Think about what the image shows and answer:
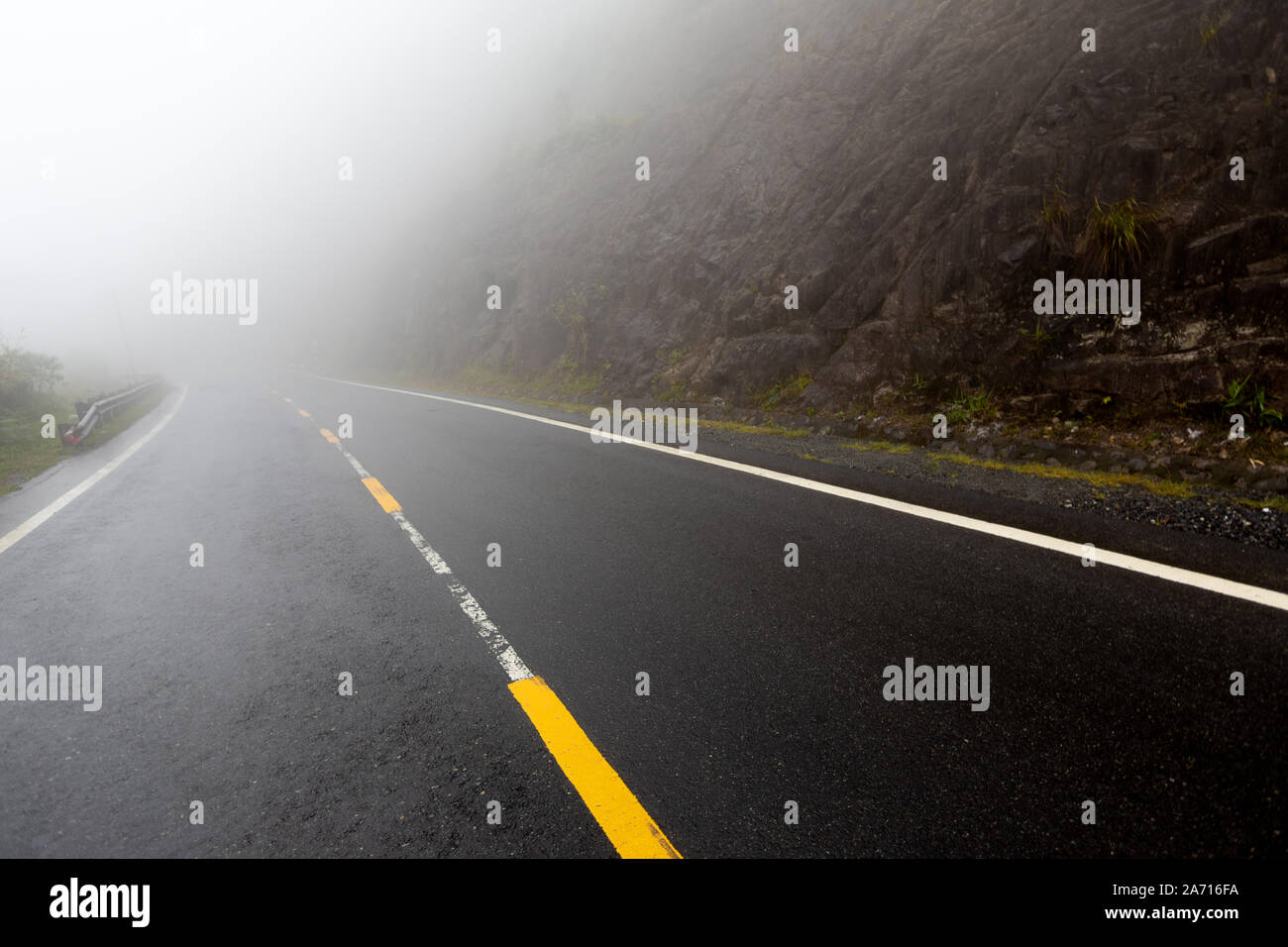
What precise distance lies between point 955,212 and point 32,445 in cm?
1572

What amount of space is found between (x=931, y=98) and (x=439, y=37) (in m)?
68.4

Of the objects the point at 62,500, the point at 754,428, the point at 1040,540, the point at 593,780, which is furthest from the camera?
the point at 754,428

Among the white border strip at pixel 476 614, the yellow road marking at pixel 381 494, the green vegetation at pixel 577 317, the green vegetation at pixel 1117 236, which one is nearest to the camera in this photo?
the white border strip at pixel 476 614

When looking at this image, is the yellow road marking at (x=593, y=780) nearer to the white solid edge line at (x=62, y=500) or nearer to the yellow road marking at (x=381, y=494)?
the yellow road marking at (x=381, y=494)

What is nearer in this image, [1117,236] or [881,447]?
[1117,236]

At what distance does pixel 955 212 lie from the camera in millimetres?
8359

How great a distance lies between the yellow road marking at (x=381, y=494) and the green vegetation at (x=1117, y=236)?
321 inches

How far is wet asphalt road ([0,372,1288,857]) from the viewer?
2010 millimetres

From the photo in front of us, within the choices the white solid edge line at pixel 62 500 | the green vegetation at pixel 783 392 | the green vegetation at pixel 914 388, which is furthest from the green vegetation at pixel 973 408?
the white solid edge line at pixel 62 500

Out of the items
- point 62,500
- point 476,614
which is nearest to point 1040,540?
point 476,614

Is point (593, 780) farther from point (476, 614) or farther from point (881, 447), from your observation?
point (881, 447)

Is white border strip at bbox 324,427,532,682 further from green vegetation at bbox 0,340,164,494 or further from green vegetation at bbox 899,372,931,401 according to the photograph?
green vegetation at bbox 0,340,164,494

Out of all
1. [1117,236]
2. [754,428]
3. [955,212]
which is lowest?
[754,428]

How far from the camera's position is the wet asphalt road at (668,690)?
201 centimetres
